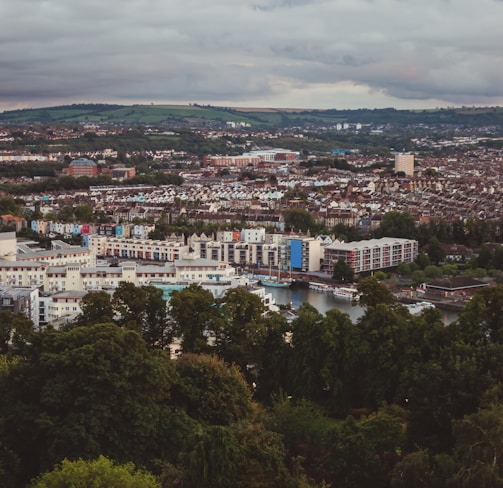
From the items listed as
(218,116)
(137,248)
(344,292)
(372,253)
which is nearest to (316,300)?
(344,292)

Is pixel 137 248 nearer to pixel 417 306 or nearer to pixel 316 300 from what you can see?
pixel 316 300

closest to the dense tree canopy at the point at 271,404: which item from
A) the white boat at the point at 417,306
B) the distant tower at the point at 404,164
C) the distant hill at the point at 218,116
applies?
the white boat at the point at 417,306

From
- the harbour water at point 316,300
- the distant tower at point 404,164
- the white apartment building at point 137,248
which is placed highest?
the distant tower at point 404,164

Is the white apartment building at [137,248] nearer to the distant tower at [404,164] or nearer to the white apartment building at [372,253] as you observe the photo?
the white apartment building at [372,253]

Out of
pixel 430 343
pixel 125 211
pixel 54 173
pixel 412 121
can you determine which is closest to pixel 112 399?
pixel 430 343

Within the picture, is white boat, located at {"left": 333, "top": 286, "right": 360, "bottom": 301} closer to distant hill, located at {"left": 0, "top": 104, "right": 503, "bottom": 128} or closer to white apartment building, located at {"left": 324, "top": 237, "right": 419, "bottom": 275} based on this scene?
white apartment building, located at {"left": 324, "top": 237, "right": 419, "bottom": 275}

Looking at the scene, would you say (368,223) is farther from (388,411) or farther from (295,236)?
(388,411)

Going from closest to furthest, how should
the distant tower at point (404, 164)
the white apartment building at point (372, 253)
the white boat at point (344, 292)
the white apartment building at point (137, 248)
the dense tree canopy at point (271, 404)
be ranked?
1. the dense tree canopy at point (271, 404)
2. the white boat at point (344, 292)
3. the white apartment building at point (372, 253)
4. the white apartment building at point (137, 248)
5. the distant tower at point (404, 164)
